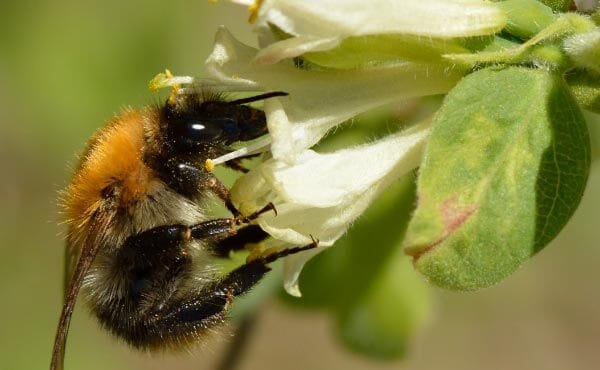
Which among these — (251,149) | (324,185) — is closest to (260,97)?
(251,149)

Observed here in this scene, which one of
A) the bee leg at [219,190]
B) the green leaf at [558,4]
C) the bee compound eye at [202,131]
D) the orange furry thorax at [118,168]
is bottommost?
the bee leg at [219,190]

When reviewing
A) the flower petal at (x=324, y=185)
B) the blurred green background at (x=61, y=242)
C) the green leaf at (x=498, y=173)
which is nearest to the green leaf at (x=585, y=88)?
the green leaf at (x=498, y=173)

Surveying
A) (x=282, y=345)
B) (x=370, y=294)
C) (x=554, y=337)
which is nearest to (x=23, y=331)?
(x=282, y=345)

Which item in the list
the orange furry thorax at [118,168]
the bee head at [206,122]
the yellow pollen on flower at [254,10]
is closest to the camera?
the yellow pollen on flower at [254,10]

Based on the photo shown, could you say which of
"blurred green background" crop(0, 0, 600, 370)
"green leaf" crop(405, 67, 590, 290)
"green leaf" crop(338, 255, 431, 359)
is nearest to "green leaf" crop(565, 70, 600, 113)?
"green leaf" crop(405, 67, 590, 290)

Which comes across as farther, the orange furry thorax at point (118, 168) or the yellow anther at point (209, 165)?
the orange furry thorax at point (118, 168)

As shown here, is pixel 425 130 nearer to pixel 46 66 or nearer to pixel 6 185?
pixel 46 66

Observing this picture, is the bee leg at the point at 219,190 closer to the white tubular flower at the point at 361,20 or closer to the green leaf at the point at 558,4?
the white tubular flower at the point at 361,20
